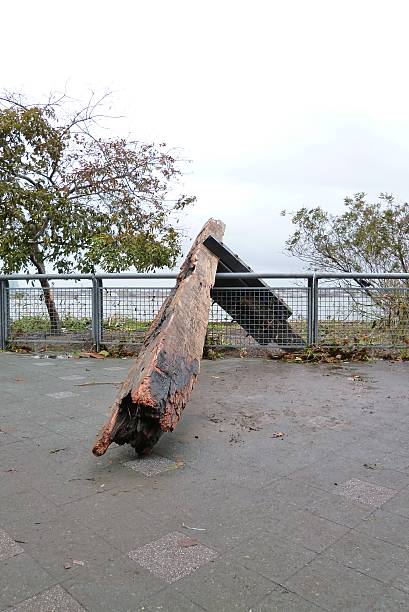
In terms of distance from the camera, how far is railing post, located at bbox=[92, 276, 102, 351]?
23.9 ft

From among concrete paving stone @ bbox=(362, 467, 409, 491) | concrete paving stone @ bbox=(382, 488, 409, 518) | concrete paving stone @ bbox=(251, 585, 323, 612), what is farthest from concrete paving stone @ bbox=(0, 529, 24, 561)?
concrete paving stone @ bbox=(362, 467, 409, 491)

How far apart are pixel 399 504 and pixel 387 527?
0.83 ft

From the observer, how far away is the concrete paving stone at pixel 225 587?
1.53 m

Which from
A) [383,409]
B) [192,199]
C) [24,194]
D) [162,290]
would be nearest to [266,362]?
[162,290]

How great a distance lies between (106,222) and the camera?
9383mm

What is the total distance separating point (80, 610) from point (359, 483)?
5.02ft

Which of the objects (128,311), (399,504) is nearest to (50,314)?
(128,311)

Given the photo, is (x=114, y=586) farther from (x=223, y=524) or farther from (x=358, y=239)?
(x=358, y=239)

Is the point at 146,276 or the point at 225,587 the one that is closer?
the point at 225,587

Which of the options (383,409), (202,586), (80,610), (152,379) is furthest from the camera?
(383,409)

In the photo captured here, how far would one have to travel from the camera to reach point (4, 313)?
25.8 feet

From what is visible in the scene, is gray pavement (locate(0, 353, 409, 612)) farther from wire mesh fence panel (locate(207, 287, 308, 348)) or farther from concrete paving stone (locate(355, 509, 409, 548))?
wire mesh fence panel (locate(207, 287, 308, 348))

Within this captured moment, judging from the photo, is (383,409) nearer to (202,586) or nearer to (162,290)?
(202,586)

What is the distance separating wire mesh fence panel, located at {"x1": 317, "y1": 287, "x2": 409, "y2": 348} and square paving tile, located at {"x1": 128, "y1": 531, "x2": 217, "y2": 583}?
5097 millimetres
